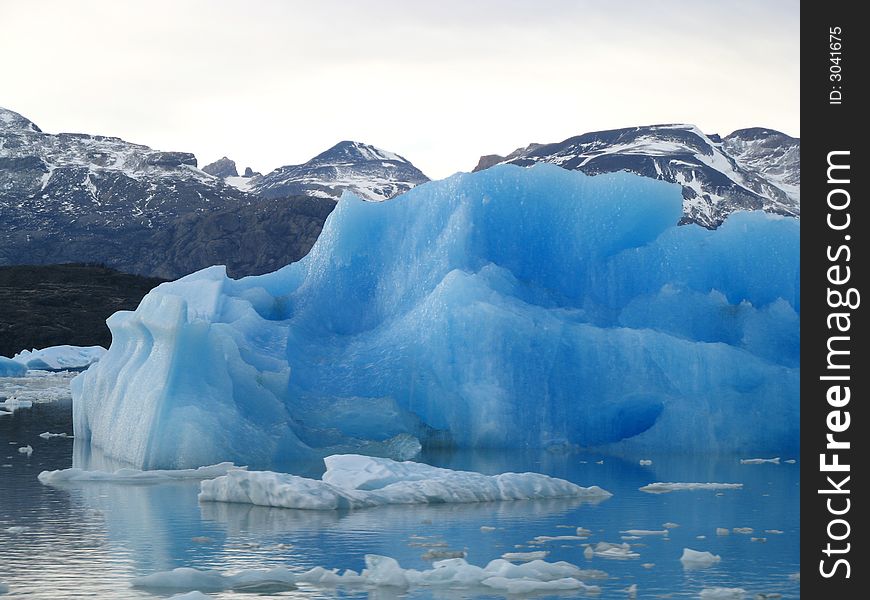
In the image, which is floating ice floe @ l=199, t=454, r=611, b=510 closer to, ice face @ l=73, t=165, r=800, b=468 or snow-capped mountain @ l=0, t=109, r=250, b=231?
ice face @ l=73, t=165, r=800, b=468

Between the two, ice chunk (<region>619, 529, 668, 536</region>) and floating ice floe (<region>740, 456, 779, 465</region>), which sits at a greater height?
floating ice floe (<region>740, 456, 779, 465</region>)

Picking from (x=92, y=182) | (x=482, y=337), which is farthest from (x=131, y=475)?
(x=92, y=182)

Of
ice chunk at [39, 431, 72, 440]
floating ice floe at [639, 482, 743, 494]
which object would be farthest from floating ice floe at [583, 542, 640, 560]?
ice chunk at [39, 431, 72, 440]

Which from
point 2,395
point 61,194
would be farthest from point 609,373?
point 61,194

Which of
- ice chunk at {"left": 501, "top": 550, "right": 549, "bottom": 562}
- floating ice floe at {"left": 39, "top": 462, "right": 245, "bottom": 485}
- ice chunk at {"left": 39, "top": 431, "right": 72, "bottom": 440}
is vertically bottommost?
ice chunk at {"left": 501, "top": 550, "right": 549, "bottom": 562}

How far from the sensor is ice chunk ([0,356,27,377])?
1988 inches

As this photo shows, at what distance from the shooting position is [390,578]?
8492 mm

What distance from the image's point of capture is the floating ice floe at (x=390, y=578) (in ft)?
27.6

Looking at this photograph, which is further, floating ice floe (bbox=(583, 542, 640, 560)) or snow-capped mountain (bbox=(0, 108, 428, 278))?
snow-capped mountain (bbox=(0, 108, 428, 278))

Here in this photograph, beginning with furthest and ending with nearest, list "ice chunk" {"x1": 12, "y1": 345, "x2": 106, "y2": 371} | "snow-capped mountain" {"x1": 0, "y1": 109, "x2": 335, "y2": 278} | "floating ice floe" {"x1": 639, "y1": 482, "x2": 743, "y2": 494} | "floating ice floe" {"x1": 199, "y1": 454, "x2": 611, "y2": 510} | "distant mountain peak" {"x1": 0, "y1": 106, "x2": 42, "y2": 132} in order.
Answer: "distant mountain peak" {"x1": 0, "y1": 106, "x2": 42, "y2": 132} → "snow-capped mountain" {"x1": 0, "y1": 109, "x2": 335, "y2": 278} → "ice chunk" {"x1": 12, "y1": 345, "x2": 106, "y2": 371} → "floating ice floe" {"x1": 639, "y1": 482, "x2": 743, "y2": 494} → "floating ice floe" {"x1": 199, "y1": 454, "x2": 611, "y2": 510}

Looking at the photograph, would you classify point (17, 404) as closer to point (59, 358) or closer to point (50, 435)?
point (50, 435)

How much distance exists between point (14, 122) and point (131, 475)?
176 m

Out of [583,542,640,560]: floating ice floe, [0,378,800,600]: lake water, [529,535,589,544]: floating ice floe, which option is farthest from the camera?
[529,535,589,544]: floating ice floe

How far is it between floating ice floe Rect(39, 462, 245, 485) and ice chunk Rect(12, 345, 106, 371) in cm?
3820
